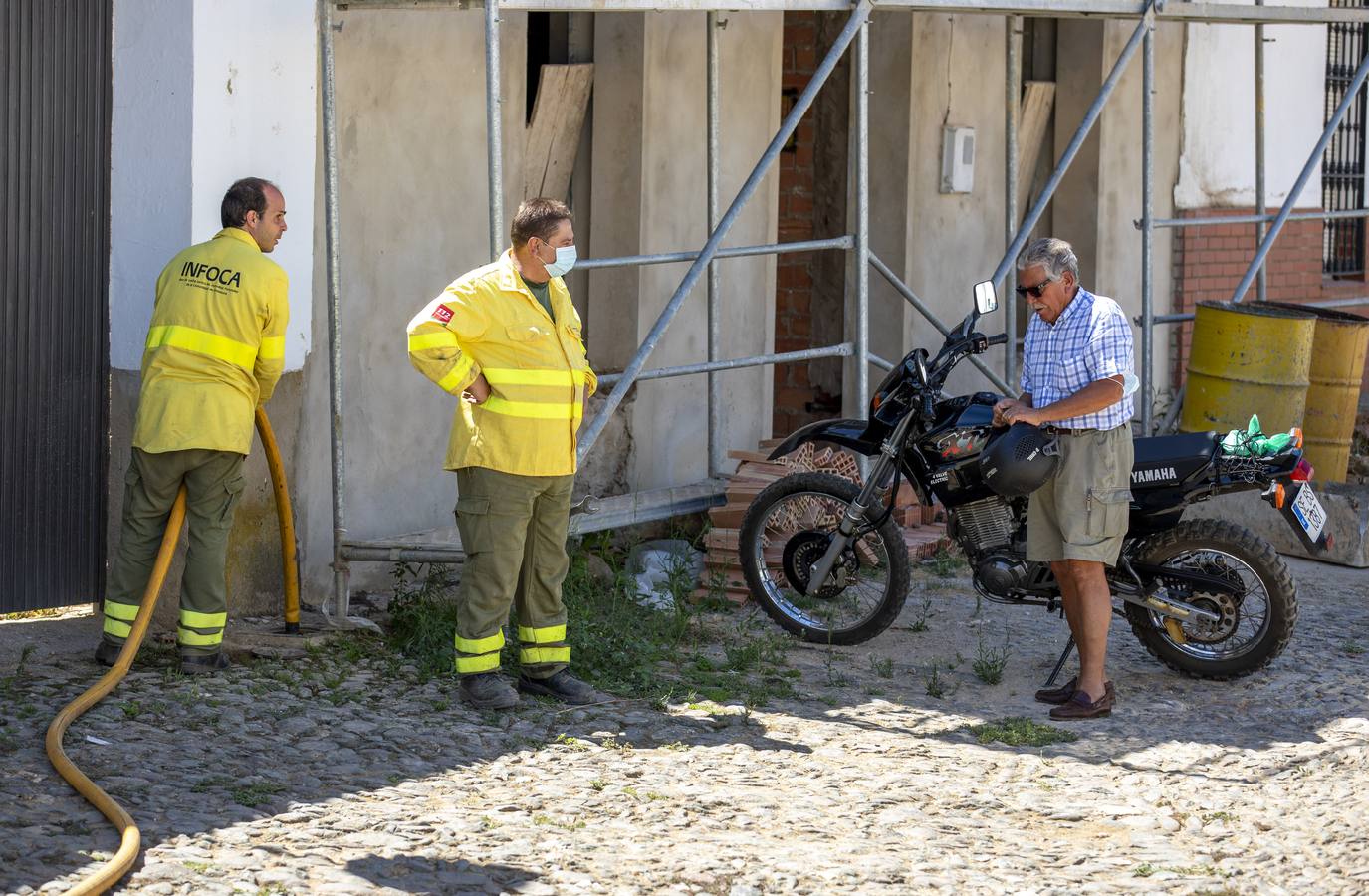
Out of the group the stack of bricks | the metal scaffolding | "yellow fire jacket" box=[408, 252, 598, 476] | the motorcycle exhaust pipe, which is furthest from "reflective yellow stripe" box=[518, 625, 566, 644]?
the motorcycle exhaust pipe

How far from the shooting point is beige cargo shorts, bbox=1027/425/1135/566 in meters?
5.95

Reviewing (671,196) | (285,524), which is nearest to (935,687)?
(285,524)

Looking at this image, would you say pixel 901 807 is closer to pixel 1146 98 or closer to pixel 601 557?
pixel 601 557

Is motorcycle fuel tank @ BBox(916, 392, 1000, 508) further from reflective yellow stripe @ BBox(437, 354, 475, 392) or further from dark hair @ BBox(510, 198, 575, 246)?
reflective yellow stripe @ BBox(437, 354, 475, 392)

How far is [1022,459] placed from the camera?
5.96 metres

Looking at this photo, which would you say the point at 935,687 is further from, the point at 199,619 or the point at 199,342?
the point at 199,342

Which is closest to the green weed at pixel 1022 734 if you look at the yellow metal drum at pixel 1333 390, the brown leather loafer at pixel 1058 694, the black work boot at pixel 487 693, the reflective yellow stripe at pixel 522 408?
the brown leather loafer at pixel 1058 694

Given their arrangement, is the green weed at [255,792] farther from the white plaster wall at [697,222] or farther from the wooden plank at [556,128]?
the wooden plank at [556,128]

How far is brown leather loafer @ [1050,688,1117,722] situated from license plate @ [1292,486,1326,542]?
92cm

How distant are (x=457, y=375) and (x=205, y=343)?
95cm

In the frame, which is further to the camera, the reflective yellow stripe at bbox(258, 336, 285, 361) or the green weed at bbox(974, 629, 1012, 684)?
the green weed at bbox(974, 629, 1012, 684)

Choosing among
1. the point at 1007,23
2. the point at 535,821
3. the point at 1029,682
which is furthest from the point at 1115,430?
the point at 1007,23

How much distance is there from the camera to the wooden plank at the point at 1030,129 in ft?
33.9

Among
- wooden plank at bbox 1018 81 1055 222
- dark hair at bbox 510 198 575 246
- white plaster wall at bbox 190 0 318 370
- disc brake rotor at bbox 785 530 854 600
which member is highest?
wooden plank at bbox 1018 81 1055 222
